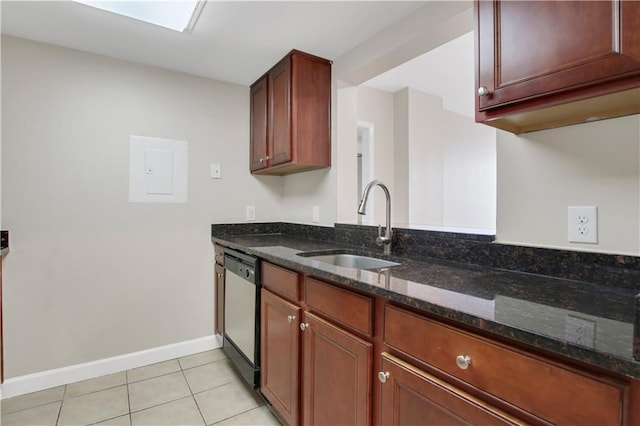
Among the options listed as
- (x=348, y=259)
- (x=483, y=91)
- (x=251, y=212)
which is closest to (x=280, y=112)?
(x=251, y=212)

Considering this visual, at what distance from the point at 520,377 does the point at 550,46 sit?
0.85 meters

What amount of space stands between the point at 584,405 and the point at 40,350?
2694 millimetres

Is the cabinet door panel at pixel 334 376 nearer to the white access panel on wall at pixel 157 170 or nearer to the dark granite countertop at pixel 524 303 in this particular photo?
the dark granite countertop at pixel 524 303

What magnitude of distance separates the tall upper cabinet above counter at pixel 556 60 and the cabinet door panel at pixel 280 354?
115 cm

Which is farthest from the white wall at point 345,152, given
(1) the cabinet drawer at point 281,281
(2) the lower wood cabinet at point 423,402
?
(2) the lower wood cabinet at point 423,402

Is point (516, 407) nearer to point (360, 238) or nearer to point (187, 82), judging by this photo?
point (360, 238)

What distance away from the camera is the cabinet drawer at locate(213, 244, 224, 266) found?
2.32 meters

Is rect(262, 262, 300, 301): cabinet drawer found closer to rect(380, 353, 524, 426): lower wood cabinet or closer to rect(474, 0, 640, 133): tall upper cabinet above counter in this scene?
rect(380, 353, 524, 426): lower wood cabinet

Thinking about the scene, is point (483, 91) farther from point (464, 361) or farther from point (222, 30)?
point (222, 30)

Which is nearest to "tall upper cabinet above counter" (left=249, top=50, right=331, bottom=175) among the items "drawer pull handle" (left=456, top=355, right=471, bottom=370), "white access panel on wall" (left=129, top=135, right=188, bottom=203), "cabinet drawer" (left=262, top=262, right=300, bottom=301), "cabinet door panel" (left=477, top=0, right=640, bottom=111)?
"white access panel on wall" (left=129, top=135, right=188, bottom=203)

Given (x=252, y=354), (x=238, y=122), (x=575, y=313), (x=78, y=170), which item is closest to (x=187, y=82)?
(x=238, y=122)

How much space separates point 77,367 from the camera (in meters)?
2.05

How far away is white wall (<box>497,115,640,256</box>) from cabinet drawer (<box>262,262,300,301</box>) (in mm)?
900

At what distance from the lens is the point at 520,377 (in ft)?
2.20
